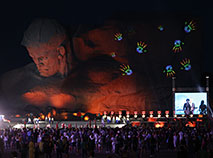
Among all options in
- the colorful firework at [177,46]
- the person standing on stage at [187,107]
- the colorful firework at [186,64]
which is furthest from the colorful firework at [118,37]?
the person standing on stage at [187,107]

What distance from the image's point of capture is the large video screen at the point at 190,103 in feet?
147

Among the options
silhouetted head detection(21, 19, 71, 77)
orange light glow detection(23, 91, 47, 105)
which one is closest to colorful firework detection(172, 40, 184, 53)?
silhouetted head detection(21, 19, 71, 77)

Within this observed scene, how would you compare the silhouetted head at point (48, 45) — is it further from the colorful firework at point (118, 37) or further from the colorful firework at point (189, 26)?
the colorful firework at point (189, 26)

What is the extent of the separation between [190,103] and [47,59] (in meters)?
20.1

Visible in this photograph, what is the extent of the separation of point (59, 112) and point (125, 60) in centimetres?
1270

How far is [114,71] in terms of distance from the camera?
52.4 meters

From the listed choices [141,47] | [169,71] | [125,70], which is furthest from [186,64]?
[125,70]

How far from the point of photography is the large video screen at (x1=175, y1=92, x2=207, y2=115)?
147 feet

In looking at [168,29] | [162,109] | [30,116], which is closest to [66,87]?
[30,116]

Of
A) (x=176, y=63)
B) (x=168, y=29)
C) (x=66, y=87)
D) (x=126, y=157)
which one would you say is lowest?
(x=126, y=157)

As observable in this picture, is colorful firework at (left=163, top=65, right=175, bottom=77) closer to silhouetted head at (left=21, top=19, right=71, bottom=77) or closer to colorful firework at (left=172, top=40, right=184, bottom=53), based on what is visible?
colorful firework at (left=172, top=40, right=184, bottom=53)

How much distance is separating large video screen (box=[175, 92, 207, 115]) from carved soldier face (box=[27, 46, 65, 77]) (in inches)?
678

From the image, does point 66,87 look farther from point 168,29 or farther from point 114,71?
point 168,29

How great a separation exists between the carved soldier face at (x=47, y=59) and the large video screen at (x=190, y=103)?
56.5 feet
